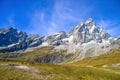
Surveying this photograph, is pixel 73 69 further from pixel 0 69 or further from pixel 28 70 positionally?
pixel 0 69

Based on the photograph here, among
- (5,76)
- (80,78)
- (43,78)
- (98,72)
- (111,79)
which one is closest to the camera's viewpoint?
(5,76)

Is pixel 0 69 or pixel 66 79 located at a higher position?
pixel 0 69

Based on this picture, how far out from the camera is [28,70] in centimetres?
4366

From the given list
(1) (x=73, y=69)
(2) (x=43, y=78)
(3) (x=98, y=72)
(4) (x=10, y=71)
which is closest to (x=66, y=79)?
(2) (x=43, y=78)

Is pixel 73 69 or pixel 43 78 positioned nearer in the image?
pixel 43 78

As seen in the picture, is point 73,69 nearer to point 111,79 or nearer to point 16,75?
point 111,79

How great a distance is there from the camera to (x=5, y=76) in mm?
36906

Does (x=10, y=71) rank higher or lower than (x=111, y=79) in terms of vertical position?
higher

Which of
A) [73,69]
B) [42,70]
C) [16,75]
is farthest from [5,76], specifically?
[73,69]

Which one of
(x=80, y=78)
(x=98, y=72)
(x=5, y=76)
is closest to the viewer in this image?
(x=5, y=76)

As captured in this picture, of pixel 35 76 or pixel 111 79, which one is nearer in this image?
pixel 35 76

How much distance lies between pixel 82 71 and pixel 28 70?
55.3 ft

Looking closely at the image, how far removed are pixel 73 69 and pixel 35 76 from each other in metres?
17.9

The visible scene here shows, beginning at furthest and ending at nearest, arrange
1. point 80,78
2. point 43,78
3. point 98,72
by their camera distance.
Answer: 1. point 98,72
2. point 80,78
3. point 43,78
